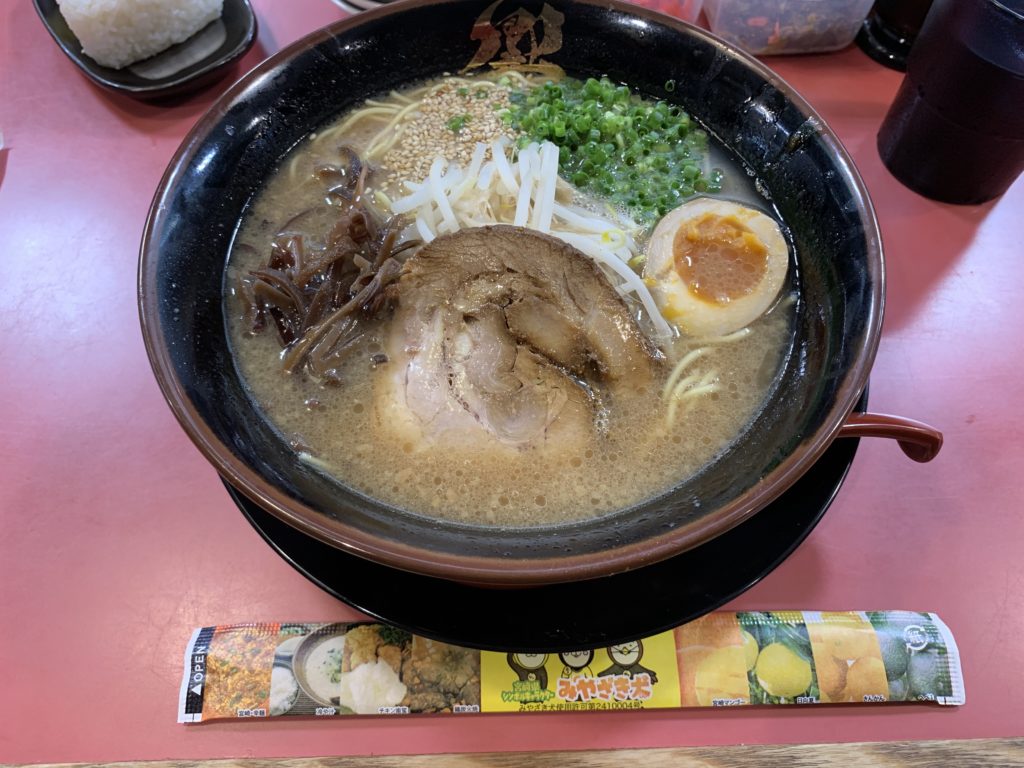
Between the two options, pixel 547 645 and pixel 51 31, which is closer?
pixel 547 645

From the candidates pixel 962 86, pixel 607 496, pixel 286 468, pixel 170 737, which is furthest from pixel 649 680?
pixel 962 86

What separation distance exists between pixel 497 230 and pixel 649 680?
1105 mm

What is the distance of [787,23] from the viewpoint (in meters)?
2.69

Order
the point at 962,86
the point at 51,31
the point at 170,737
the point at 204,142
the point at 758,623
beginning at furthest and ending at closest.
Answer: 1. the point at 51,31
2. the point at 962,86
3. the point at 204,142
4. the point at 758,623
5. the point at 170,737

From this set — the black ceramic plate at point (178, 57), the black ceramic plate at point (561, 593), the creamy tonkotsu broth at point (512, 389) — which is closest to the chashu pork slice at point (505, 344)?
the creamy tonkotsu broth at point (512, 389)

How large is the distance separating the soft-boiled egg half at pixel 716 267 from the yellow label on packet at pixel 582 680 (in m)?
0.82

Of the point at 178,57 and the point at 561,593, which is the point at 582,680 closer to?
the point at 561,593

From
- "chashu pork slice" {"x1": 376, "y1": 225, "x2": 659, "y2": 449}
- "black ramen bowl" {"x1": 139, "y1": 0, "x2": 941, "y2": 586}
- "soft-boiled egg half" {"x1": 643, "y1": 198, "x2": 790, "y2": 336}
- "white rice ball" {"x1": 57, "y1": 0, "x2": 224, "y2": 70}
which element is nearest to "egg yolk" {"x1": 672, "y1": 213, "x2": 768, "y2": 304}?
"soft-boiled egg half" {"x1": 643, "y1": 198, "x2": 790, "y2": 336}

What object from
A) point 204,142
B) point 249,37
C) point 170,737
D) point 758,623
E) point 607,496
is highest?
point 249,37

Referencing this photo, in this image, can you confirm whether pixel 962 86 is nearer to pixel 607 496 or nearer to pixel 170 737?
pixel 607 496

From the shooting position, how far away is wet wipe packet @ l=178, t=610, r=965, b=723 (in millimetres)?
1595

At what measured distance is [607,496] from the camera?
5.27 feet

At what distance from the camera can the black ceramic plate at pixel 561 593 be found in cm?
148

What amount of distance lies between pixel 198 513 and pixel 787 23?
2618mm
